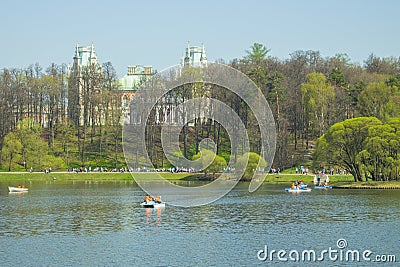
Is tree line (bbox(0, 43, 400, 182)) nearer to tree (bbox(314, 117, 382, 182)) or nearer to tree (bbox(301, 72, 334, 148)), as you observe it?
tree (bbox(301, 72, 334, 148))

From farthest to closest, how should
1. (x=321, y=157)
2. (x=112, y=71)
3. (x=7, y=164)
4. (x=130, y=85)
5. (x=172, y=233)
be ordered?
(x=130, y=85)
(x=112, y=71)
(x=7, y=164)
(x=321, y=157)
(x=172, y=233)

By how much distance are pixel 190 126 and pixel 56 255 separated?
8009cm

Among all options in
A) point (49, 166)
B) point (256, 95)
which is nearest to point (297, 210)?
point (256, 95)

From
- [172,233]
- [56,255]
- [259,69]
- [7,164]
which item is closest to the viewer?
[56,255]

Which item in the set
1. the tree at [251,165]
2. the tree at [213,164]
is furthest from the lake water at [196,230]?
the tree at [213,164]

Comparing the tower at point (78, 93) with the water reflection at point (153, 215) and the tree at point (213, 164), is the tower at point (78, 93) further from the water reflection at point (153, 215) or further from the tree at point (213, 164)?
the water reflection at point (153, 215)

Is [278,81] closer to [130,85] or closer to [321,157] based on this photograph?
[321,157]

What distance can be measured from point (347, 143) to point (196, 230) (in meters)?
35.9

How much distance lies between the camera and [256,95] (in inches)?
3725

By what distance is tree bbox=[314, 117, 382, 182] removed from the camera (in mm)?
71750

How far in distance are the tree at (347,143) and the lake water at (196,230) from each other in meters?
11.0

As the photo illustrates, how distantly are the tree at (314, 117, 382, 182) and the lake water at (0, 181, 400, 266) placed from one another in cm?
1098

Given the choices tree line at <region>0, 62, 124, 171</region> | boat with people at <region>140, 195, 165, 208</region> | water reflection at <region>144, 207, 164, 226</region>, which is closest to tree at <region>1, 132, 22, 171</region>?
tree line at <region>0, 62, 124, 171</region>

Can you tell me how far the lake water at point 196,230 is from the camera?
31656 millimetres
